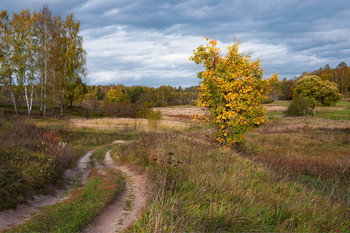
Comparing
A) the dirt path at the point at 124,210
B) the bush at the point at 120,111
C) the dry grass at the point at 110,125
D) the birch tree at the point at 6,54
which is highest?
the birch tree at the point at 6,54

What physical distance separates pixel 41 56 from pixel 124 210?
37735 mm

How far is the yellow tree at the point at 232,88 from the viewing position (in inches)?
439

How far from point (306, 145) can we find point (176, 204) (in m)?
22.7

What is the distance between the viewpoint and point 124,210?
6.21m

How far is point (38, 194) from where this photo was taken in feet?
24.0

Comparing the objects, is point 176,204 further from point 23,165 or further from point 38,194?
point 23,165

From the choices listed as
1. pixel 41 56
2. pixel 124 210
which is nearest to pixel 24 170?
pixel 124 210

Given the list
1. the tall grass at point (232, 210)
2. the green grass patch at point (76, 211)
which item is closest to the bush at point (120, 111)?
the green grass patch at point (76, 211)

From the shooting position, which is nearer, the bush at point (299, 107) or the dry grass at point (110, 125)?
the dry grass at point (110, 125)

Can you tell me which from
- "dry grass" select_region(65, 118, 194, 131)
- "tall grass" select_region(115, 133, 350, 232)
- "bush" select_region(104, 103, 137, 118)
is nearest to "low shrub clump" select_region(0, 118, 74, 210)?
"tall grass" select_region(115, 133, 350, 232)

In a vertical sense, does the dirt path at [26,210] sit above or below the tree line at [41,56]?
below

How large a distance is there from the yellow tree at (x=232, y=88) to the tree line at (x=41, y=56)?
32.1 meters

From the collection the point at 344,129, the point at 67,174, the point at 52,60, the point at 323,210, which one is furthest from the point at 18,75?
the point at 344,129

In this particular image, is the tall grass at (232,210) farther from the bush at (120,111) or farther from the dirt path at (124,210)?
the bush at (120,111)
